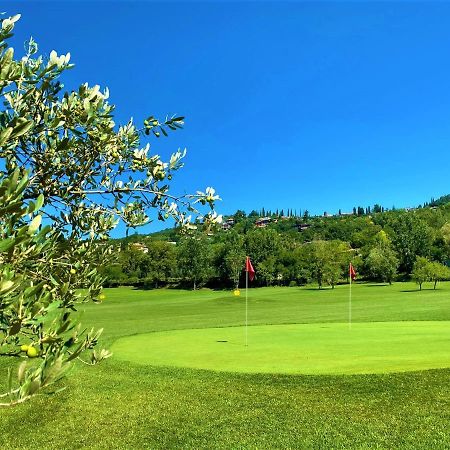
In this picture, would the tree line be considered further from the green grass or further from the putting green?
the green grass

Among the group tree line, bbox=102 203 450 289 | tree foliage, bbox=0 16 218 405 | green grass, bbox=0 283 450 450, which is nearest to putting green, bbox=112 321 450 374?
green grass, bbox=0 283 450 450

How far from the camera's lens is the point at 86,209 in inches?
165

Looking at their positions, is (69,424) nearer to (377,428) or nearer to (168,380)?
(168,380)

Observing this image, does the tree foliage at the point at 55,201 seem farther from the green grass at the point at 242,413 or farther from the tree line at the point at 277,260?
the tree line at the point at 277,260

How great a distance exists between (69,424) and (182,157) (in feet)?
23.1

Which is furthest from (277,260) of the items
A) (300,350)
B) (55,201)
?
(55,201)

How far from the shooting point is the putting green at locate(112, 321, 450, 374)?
37.4 ft

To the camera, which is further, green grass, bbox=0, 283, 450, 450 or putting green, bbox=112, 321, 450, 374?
putting green, bbox=112, 321, 450, 374

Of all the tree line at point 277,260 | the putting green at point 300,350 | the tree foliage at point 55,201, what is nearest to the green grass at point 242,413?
the putting green at point 300,350

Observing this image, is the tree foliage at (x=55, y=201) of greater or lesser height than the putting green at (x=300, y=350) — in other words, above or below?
above

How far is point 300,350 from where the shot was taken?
45.4 feet

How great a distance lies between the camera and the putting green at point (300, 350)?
11.4 metres

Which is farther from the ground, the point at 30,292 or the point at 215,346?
the point at 30,292

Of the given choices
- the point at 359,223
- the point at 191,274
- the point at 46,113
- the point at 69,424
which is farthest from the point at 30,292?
the point at 359,223
